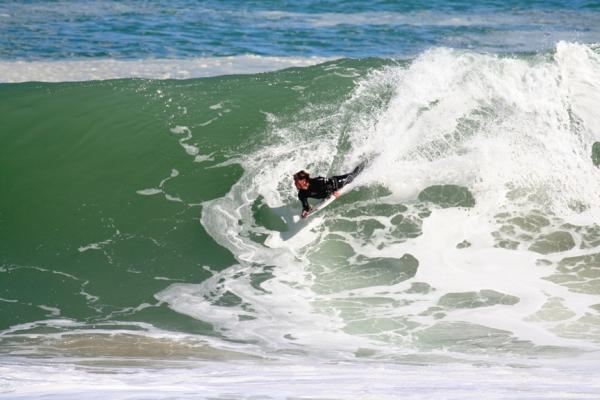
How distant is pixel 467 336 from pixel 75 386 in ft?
12.6

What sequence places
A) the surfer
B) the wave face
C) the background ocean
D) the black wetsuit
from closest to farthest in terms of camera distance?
the background ocean < the wave face < the surfer < the black wetsuit

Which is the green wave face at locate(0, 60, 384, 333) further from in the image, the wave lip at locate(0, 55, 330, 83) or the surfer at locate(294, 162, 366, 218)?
the wave lip at locate(0, 55, 330, 83)

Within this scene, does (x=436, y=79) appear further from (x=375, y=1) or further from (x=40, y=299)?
(x=375, y=1)

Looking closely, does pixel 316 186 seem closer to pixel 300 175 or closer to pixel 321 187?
pixel 321 187

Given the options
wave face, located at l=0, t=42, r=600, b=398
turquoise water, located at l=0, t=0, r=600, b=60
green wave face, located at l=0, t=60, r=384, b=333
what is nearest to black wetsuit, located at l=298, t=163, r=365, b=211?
wave face, located at l=0, t=42, r=600, b=398

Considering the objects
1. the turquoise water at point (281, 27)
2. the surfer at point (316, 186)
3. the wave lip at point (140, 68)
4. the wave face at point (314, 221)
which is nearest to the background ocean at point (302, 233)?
the wave face at point (314, 221)

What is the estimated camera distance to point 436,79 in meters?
12.8

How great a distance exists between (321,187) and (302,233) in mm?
683

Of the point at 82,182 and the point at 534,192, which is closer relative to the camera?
the point at 534,192

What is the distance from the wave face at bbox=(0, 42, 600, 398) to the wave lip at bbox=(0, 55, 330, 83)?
5.06 ft

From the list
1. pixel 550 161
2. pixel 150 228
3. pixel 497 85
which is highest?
pixel 497 85

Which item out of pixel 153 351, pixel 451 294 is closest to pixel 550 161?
pixel 451 294

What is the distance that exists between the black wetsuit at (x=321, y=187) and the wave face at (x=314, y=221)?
490 millimetres

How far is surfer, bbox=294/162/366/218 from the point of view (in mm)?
9797
